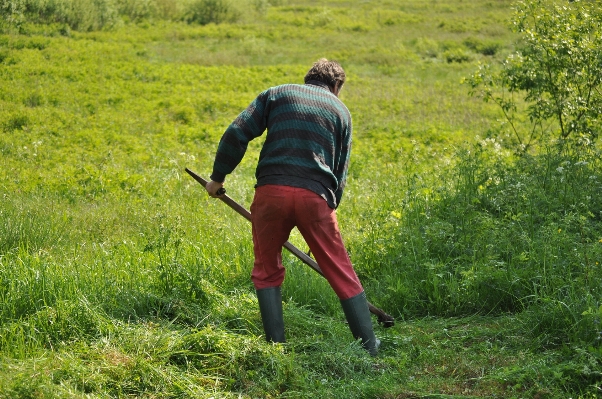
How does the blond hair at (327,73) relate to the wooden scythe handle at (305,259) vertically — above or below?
above

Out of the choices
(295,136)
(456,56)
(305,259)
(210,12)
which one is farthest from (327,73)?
(210,12)

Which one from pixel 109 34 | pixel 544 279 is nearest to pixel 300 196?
pixel 544 279

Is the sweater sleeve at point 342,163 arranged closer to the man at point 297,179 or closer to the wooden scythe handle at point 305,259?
the man at point 297,179

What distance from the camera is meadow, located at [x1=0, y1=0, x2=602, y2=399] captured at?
437cm

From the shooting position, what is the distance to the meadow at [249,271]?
4371 millimetres

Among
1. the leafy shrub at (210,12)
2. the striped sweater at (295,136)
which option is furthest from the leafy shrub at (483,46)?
the striped sweater at (295,136)

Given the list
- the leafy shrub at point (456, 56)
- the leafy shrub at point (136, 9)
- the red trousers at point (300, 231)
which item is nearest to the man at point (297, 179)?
the red trousers at point (300, 231)

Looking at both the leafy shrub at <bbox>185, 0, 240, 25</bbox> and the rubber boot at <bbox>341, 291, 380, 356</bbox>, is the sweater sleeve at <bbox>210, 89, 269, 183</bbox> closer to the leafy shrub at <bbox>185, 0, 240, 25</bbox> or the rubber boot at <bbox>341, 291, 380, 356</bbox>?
the rubber boot at <bbox>341, 291, 380, 356</bbox>

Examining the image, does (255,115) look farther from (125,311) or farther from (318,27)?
(318,27)

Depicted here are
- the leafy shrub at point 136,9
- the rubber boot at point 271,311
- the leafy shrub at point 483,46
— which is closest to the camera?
the rubber boot at point 271,311

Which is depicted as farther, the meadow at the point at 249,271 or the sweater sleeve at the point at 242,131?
the sweater sleeve at the point at 242,131

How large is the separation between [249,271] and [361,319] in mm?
1585

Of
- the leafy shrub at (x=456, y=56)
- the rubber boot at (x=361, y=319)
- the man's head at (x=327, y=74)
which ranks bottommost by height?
the leafy shrub at (x=456, y=56)

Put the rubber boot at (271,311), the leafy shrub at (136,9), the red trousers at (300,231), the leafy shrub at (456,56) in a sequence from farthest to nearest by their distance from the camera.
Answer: the leafy shrub at (456,56)
the leafy shrub at (136,9)
the rubber boot at (271,311)
the red trousers at (300,231)
